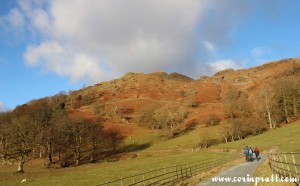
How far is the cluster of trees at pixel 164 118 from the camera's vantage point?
130 meters

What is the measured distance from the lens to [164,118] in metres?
130

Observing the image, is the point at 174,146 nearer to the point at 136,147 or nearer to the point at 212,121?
the point at 136,147

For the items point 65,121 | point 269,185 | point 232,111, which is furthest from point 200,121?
point 269,185

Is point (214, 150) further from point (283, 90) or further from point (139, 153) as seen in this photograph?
point (283, 90)

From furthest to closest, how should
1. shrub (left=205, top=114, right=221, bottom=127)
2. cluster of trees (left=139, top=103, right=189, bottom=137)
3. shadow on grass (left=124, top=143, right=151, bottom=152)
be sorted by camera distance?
shrub (left=205, top=114, right=221, bottom=127) → cluster of trees (left=139, top=103, right=189, bottom=137) → shadow on grass (left=124, top=143, right=151, bottom=152)

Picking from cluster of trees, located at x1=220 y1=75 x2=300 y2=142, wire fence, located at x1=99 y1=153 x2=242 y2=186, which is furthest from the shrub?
wire fence, located at x1=99 y1=153 x2=242 y2=186

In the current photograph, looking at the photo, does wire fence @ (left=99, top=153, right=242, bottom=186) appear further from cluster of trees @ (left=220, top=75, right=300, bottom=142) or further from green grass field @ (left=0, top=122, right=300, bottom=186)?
cluster of trees @ (left=220, top=75, right=300, bottom=142)

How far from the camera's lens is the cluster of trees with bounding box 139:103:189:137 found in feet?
427

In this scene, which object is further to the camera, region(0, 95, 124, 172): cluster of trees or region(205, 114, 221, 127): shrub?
region(205, 114, 221, 127): shrub

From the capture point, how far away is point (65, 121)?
99.2 meters

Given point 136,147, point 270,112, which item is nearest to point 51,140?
point 136,147

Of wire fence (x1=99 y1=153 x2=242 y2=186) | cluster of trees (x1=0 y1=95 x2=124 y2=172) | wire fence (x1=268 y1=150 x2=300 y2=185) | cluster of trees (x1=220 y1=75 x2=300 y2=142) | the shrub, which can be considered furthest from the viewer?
the shrub

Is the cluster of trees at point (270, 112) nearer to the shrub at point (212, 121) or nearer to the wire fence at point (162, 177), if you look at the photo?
the shrub at point (212, 121)

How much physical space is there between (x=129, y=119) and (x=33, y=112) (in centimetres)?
5249
